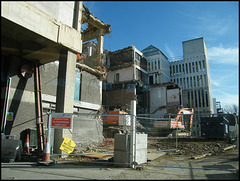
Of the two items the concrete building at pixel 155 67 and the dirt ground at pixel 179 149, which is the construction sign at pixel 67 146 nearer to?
the dirt ground at pixel 179 149

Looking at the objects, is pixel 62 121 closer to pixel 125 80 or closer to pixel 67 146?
pixel 67 146

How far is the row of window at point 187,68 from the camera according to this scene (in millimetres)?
51100

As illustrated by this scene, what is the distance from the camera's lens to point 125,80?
133 ft

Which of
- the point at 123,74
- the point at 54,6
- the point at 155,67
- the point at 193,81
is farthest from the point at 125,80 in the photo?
the point at 54,6

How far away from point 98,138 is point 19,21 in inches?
431

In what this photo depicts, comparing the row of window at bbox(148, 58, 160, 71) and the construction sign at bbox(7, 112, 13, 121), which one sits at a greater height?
the row of window at bbox(148, 58, 160, 71)

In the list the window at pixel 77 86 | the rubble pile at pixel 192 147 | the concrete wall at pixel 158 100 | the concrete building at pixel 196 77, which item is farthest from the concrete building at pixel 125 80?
the rubble pile at pixel 192 147

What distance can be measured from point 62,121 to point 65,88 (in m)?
2.12

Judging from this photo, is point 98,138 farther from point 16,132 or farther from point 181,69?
point 181,69

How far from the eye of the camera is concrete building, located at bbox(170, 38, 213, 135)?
4958 centimetres

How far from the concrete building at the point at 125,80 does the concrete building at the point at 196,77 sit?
15.2m

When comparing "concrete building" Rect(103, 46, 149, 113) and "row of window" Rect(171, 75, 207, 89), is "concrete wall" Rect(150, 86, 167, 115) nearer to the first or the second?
"concrete building" Rect(103, 46, 149, 113)

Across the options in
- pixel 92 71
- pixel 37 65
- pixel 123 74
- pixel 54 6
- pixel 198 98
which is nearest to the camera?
pixel 54 6

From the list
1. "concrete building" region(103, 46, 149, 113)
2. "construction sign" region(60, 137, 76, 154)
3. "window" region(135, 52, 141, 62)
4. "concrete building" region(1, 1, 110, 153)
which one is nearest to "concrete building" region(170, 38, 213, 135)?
"concrete building" region(103, 46, 149, 113)
